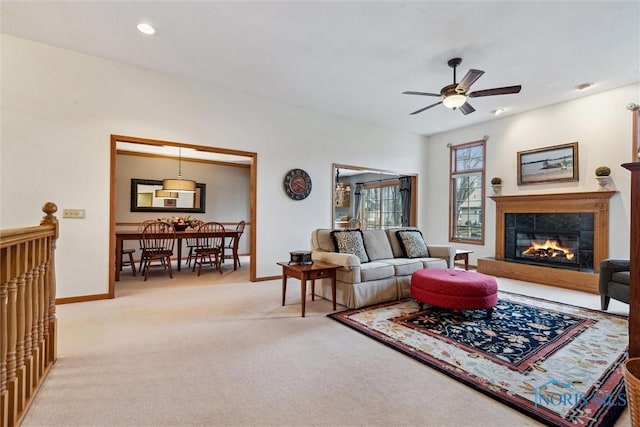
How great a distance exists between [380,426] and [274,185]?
4.12m

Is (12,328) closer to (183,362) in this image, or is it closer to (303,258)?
(183,362)

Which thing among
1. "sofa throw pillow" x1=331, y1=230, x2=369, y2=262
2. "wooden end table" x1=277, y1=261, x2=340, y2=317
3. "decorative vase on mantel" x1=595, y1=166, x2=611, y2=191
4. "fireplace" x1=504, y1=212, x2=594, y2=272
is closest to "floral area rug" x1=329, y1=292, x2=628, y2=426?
"wooden end table" x1=277, y1=261, x2=340, y2=317

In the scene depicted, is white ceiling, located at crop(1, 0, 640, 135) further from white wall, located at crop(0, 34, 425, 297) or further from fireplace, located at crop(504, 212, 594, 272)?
fireplace, located at crop(504, 212, 594, 272)

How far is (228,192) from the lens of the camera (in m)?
8.52

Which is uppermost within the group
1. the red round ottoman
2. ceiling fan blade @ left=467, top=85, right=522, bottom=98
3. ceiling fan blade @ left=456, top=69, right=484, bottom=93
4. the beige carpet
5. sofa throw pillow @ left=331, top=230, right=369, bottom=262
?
ceiling fan blade @ left=456, top=69, right=484, bottom=93

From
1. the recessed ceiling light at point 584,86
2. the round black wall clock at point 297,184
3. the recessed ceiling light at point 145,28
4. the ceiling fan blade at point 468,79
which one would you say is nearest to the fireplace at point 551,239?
the recessed ceiling light at point 584,86

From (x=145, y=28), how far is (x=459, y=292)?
424 centimetres

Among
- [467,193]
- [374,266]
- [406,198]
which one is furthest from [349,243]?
[406,198]

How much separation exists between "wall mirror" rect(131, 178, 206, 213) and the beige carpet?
431 cm

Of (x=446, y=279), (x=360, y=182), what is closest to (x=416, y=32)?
(x=446, y=279)

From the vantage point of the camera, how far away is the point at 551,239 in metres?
5.39

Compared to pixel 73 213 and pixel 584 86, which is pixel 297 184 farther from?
pixel 584 86

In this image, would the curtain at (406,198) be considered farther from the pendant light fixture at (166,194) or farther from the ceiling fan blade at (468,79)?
the pendant light fixture at (166,194)

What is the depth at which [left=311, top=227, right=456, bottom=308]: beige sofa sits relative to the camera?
3.60 metres
